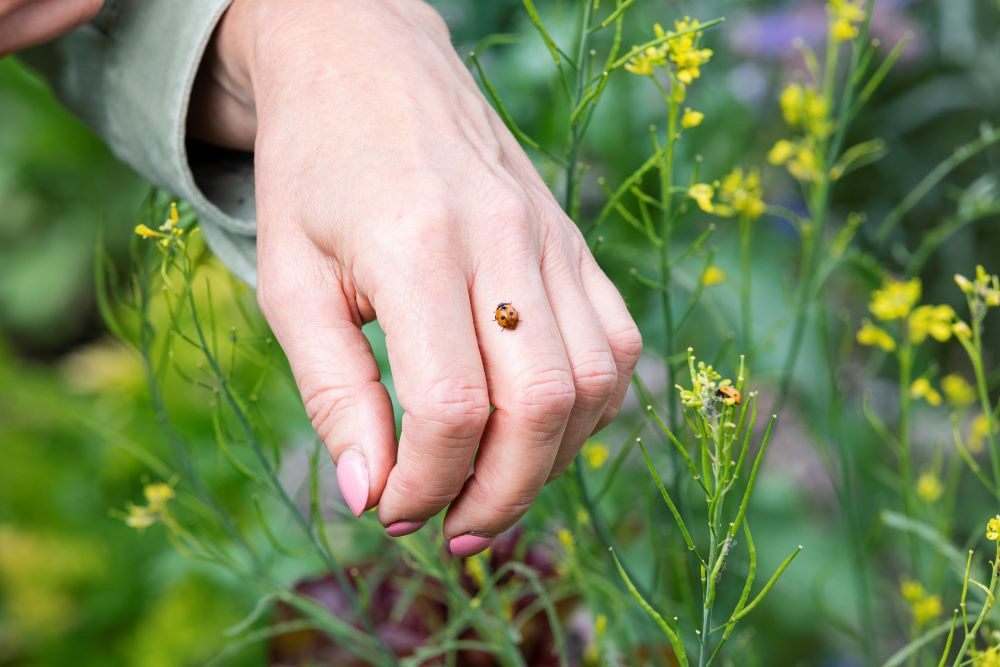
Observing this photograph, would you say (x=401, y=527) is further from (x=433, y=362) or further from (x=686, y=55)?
(x=686, y=55)

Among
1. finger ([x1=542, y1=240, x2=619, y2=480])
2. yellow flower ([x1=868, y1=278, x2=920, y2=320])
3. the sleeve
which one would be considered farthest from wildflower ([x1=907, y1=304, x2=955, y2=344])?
the sleeve

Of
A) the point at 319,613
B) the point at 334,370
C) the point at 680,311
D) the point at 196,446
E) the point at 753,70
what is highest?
the point at 334,370

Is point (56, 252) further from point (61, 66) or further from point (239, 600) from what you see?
point (61, 66)

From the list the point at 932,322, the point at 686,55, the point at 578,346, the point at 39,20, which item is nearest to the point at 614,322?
the point at 578,346

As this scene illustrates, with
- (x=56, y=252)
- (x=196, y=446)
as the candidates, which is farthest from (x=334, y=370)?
(x=56, y=252)

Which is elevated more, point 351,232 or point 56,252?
point 351,232

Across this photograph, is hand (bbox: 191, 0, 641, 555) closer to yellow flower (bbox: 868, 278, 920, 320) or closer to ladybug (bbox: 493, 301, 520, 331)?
ladybug (bbox: 493, 301, 520, 331)

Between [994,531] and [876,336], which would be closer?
[994,531]
